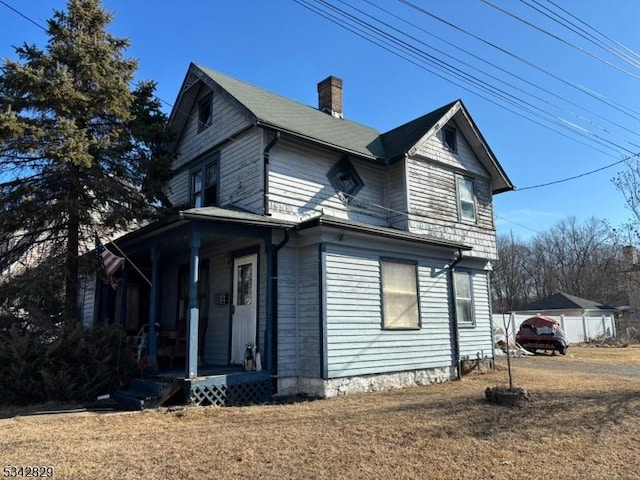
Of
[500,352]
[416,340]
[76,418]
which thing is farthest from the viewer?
[500,352]

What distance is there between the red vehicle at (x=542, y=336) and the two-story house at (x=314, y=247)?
9289 millimetres

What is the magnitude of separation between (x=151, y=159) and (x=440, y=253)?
7991 mm

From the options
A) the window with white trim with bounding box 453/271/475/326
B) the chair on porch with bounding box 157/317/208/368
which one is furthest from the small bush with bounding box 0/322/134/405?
the window with white trim with bounding box 453/271/475/326

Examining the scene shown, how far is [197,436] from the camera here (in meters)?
6.50

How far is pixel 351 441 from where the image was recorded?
616cm

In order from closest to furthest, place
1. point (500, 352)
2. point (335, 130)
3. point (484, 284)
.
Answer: point (335, 130)
point (484, 284)
point (500, 352)

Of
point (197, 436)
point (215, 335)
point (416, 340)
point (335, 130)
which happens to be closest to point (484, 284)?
point (416, 340)

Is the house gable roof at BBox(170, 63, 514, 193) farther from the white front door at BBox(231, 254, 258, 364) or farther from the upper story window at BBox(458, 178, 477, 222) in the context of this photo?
the white front door at BBox(231, 254, 258, 364)

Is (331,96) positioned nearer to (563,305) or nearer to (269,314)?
(269,314)

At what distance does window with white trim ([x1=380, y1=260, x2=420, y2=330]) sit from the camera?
11.4 m

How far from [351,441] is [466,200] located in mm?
10925

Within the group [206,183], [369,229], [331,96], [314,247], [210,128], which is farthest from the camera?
[331,96]

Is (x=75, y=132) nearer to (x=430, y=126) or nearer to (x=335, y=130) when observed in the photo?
(x=335, y=130)

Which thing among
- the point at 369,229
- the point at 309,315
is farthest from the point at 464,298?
the point at 309,315
